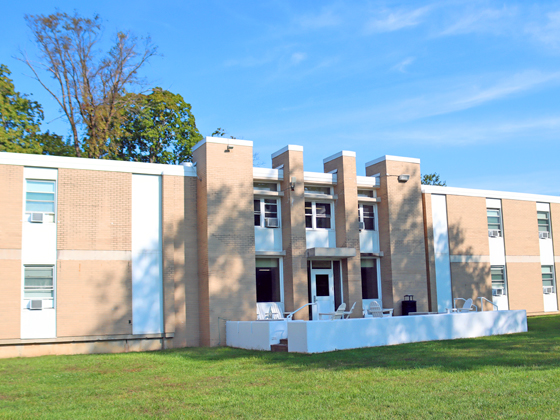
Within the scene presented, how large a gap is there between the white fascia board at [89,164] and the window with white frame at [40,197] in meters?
0.61

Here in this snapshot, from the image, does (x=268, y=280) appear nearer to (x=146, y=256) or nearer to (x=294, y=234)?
(x=294, y=234)

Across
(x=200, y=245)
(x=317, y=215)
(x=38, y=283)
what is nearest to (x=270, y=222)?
(x=317, y=215)

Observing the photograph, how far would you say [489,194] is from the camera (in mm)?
27844

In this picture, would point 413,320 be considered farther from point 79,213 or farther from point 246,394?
point 79,213

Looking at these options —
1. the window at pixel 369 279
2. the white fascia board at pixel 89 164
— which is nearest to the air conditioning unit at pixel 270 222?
the white fascia board at pixel 89 164

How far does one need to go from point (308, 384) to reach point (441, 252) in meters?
16.6

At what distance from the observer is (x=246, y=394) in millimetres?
10078

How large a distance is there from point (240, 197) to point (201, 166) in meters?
1.83

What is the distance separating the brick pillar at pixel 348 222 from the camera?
22.5m

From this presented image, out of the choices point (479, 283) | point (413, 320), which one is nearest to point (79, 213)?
point (413, 320)

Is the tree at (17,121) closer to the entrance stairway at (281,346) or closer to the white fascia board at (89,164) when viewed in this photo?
the white fascia board at (89,164)

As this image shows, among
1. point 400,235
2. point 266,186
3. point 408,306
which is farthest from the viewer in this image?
point 400,235

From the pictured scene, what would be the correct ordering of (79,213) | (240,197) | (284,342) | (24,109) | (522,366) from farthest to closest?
(24,109) → (240,197) → (79,213) → (284,342) → (522,366)

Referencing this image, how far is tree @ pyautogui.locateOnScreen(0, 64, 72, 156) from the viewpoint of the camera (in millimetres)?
26656
